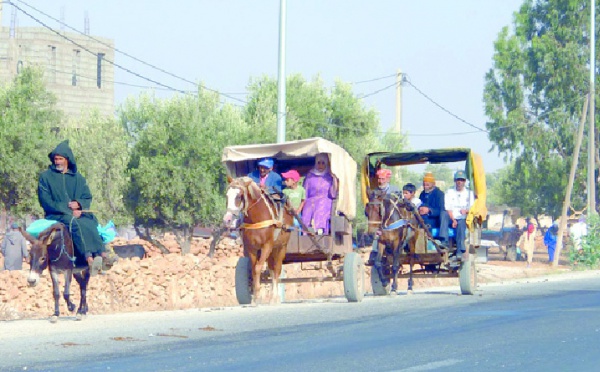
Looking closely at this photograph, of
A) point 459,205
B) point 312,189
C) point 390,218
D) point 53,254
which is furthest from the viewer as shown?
point 459,205

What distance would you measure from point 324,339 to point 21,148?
2645 centimetres

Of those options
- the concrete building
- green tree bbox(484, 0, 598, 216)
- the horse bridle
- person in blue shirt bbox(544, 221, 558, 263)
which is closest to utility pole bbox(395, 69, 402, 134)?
green tree bbox(484, 0, 598, 216)

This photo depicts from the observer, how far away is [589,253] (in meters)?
44.0

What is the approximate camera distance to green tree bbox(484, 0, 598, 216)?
55.4m

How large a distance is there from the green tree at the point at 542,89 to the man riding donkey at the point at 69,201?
41.3m

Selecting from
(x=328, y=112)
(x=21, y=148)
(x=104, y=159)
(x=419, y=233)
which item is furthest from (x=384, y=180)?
(x=328, y=112)

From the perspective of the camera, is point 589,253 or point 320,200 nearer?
point 320,200

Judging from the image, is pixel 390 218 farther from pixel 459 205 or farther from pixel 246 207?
pixel 246 207

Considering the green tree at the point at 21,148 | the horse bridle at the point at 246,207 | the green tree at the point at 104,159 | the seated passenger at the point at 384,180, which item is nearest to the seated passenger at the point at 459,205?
the seated passenger at the point at 384,180

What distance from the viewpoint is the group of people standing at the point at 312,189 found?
20.5 meters

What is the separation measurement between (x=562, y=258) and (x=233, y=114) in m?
21.5

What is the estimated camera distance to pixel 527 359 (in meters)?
11.6

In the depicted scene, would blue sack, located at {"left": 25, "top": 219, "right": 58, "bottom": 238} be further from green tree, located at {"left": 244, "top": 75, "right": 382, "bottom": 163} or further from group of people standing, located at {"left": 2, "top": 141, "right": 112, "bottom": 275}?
green tree, located at {"left": 244, "top": 75, "right": 382, "bottom": 163}

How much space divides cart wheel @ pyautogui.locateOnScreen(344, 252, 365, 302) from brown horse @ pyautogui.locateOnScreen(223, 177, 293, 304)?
3.81ft
